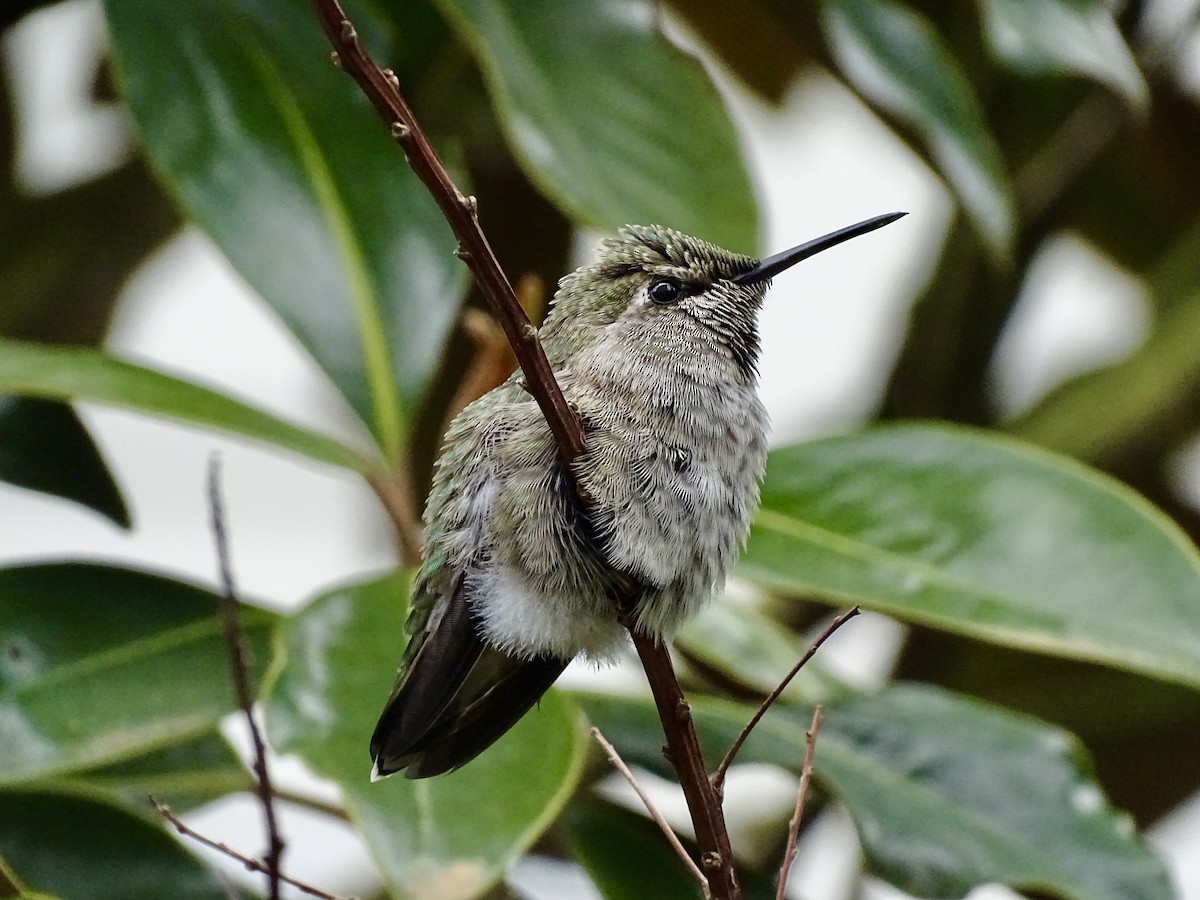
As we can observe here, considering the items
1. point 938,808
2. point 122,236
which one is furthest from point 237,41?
point 938,808

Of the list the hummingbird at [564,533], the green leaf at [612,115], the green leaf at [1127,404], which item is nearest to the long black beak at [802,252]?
the hummingbird at [564,533]

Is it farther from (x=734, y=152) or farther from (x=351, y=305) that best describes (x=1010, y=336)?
(x=351, y=305)

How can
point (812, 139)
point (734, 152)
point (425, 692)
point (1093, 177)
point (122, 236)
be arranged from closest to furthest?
point (425, 692) → point (734, 152) → point (122, 236) → point (1093, 177) → point (812, 139)

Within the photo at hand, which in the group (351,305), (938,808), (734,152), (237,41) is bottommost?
(938,808)

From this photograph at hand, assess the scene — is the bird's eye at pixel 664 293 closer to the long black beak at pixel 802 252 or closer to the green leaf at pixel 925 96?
the long black beak at pixel 802 252

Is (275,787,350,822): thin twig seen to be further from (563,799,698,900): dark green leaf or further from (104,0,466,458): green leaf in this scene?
(104,0,466,458): green leaf

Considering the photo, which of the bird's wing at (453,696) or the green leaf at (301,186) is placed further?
the green leaf at (301,186)

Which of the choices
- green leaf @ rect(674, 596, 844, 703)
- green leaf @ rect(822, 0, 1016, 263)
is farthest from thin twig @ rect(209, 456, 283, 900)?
green leaf @ rect(822, 0, 1016, 263)
